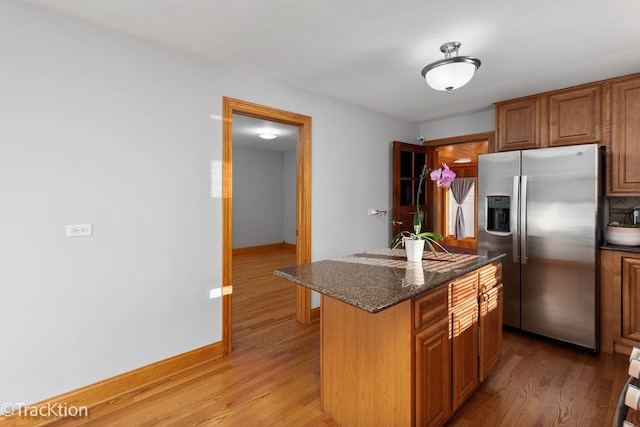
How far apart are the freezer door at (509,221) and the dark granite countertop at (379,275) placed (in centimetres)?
96

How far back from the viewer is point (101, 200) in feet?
6.87

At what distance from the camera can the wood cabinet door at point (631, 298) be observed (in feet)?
8.50

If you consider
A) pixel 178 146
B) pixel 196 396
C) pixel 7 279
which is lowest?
pixel 196 396

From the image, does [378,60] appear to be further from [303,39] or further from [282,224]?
[282,224]

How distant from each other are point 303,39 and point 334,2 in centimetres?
47

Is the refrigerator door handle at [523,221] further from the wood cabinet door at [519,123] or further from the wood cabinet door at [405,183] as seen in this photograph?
the wood cabinet door at [405,183]

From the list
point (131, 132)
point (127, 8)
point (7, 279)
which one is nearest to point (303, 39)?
point (127, 8)

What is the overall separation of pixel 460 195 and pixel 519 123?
4.87 m

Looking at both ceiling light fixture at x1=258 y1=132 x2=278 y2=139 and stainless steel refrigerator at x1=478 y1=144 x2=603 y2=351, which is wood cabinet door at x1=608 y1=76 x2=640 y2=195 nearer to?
stainless steel refrigerator at x1=478 y1=144 x2=603 y2=351

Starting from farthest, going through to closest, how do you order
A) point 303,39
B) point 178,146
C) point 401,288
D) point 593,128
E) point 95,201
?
point 593,128 < point 178,146 < point 303,39 < point 95,201 < point 401,288

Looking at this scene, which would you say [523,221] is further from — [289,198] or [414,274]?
[289,198]

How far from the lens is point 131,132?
7.20 feet

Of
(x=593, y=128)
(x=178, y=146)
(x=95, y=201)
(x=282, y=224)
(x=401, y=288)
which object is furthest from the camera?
(x=282, y=224)

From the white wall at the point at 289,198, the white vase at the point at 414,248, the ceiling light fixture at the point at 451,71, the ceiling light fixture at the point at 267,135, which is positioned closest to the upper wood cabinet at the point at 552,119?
the ceiling light fixture at the point at 451,71
